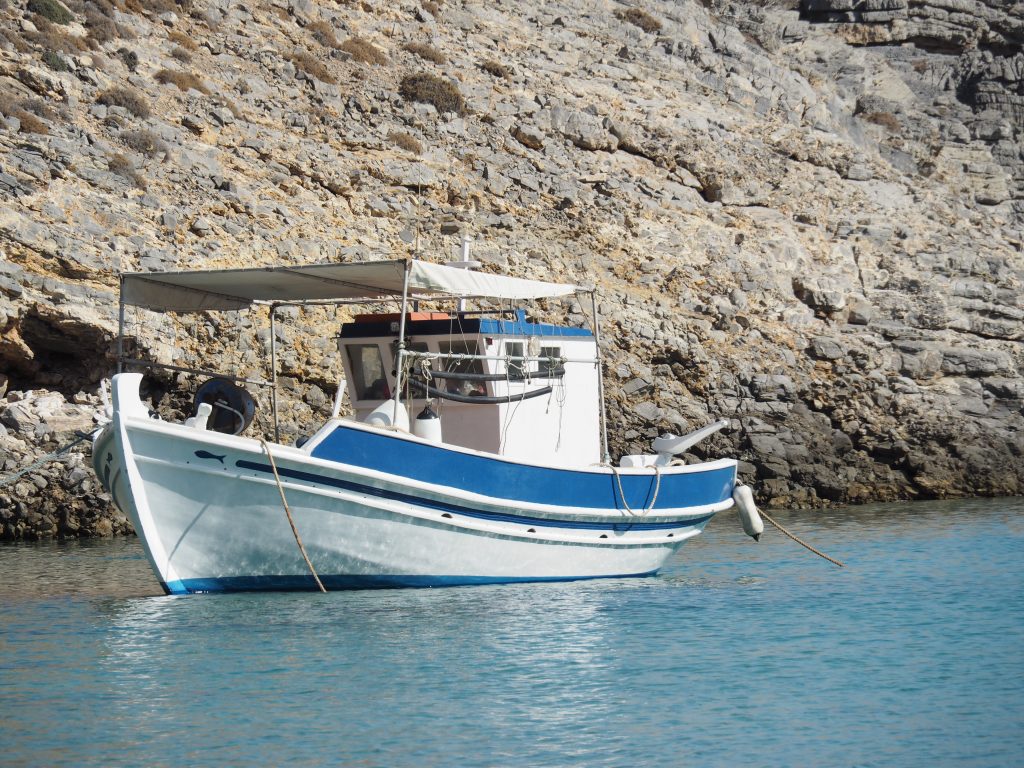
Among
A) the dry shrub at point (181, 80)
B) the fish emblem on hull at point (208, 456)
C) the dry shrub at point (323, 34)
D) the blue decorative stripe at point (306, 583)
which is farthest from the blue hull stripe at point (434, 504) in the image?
the dry shrub at point (323, 34)

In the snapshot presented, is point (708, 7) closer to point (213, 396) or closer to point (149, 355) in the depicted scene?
point (149, 355)

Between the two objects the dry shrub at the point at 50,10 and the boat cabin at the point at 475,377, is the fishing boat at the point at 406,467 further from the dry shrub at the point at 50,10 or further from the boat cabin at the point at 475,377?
the dry shrub at the point at 50,10

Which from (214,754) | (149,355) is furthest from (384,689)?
(149,355)

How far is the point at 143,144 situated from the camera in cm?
2648

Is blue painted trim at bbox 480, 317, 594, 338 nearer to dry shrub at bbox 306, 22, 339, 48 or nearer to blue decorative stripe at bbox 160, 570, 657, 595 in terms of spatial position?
blue decorative stripe at bbox 160, 570, 657, 595

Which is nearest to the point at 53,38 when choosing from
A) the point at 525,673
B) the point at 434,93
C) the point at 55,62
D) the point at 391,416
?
the point at 55,62

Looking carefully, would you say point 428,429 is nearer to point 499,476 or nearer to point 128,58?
point 499,476

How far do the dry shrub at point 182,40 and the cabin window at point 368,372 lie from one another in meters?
19.1

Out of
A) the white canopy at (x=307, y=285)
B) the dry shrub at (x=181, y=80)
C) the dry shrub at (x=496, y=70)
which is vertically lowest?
the white canopy at (x=307, y=285)

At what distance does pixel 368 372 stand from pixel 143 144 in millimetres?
13655

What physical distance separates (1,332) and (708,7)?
→ 33013 mm

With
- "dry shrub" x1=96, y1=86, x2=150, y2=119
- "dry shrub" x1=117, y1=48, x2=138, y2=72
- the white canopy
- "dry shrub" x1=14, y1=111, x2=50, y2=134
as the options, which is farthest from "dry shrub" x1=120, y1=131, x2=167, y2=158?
the white canopy

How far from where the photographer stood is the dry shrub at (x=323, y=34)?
34.1 metres

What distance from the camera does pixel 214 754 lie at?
8414 millimetres
